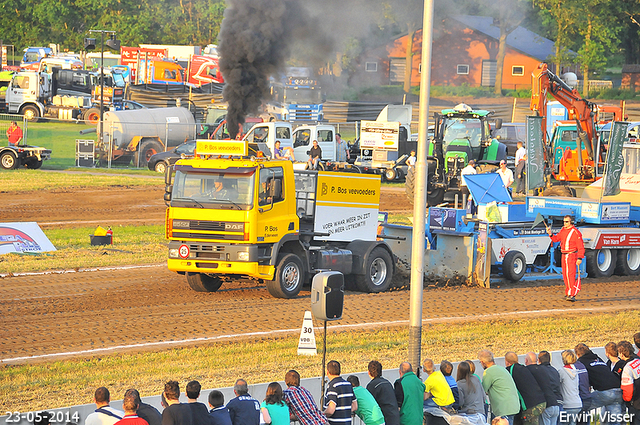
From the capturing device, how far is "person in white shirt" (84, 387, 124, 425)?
6805 millimetres

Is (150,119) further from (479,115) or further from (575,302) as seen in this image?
(575,302)

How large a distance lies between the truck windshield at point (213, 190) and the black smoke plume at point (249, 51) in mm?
4296

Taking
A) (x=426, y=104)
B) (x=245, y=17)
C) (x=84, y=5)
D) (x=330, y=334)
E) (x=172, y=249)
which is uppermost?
(x=84, y=5)

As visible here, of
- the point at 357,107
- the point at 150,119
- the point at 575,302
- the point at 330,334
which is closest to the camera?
the point at 330,334

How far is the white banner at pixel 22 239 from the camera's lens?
2009cm

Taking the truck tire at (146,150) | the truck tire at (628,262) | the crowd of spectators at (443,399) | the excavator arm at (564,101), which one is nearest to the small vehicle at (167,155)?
the truck tire at (146,150)

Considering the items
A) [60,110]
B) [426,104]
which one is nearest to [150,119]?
[60,110]

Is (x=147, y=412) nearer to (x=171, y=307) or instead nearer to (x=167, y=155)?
(x=171, y=307)

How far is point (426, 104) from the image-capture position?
33.6 ft

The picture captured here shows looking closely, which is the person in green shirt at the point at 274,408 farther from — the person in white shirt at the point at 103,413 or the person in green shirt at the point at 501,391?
the person in green shirt at the point at 501,391

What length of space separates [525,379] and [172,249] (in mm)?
8033

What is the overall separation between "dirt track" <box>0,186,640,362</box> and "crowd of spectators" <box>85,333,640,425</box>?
4908 mm

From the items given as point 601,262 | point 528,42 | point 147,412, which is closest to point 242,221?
point 147,412

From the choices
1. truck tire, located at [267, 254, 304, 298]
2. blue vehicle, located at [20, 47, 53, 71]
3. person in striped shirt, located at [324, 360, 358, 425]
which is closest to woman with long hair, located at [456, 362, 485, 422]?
person in striped shirt, located at [324, 360, 358, 425]
